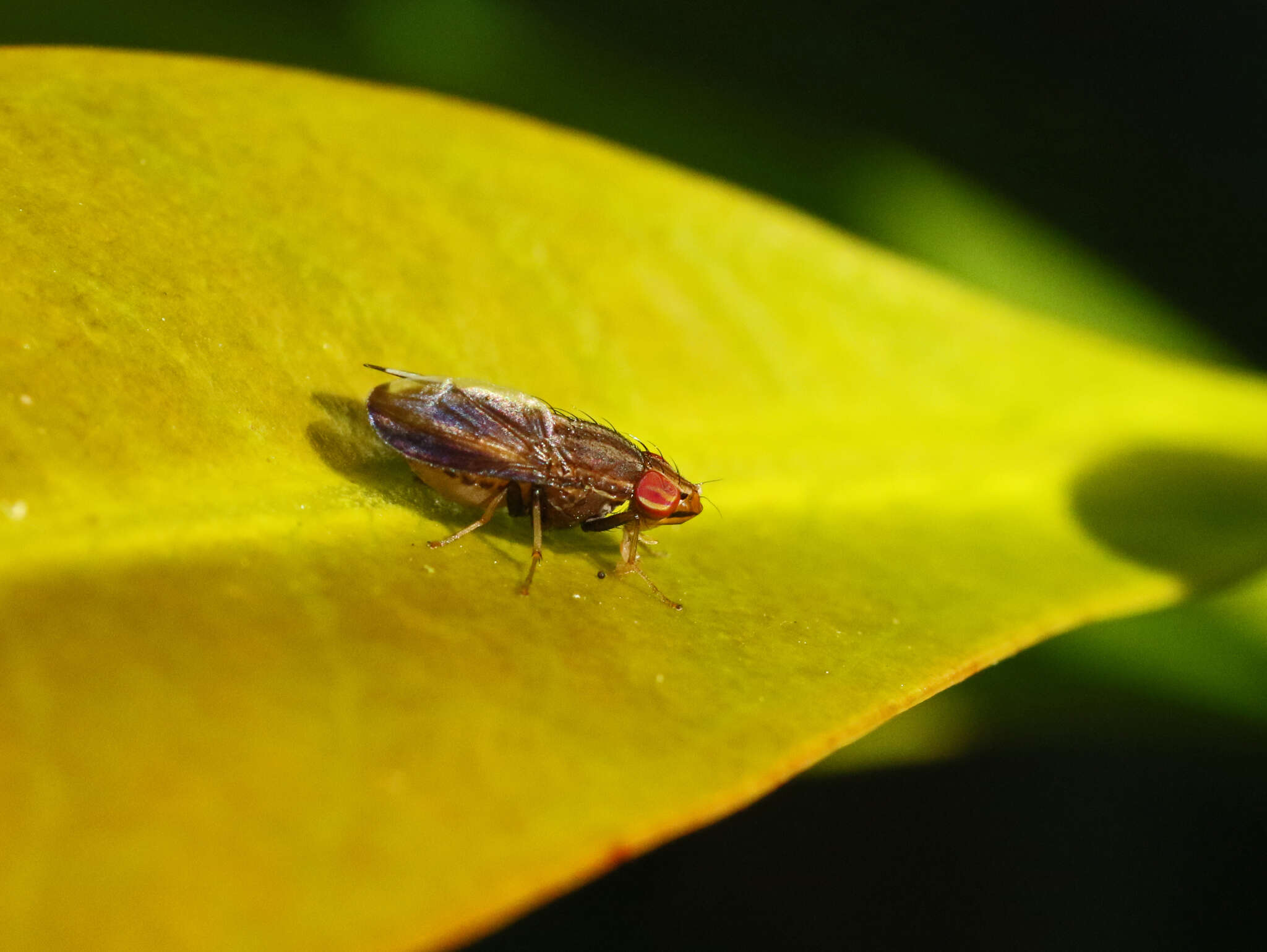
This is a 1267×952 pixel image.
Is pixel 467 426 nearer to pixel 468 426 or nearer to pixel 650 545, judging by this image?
pixel 468 426

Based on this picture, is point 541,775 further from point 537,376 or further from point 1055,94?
point 1055,94

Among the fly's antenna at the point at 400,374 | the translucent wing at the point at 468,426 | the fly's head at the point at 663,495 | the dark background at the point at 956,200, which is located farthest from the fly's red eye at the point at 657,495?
the dark background at the point at 956,200

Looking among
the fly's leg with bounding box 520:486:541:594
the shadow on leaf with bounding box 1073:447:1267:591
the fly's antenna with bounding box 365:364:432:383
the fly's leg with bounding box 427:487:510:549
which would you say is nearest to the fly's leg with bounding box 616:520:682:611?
the fly's leg with bounding box 520:486:541:594

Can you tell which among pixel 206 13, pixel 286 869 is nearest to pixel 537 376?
pixel 286 869

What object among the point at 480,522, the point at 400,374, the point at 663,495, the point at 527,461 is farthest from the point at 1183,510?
the point at 400,374

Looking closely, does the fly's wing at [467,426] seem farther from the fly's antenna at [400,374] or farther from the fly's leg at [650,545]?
the fly's leg at [650,545]
